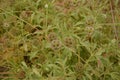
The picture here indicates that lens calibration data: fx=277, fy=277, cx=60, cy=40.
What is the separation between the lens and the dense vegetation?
191 cm

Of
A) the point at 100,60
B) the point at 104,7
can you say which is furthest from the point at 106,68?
the point at 104,7

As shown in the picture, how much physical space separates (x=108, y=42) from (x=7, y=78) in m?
0.81

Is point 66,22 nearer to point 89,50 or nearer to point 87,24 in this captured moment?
point 87,24

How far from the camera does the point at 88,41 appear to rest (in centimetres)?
203

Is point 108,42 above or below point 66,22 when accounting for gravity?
below

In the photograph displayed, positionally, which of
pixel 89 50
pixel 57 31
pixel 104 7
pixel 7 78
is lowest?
pixel 7 78

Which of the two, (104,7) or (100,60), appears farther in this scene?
(104,7)

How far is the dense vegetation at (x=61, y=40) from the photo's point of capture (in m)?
1.91

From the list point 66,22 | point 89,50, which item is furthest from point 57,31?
point 89,50

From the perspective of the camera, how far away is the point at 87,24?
2.15 m

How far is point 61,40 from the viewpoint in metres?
1.97

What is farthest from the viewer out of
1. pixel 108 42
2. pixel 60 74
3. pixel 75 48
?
pixel 108 42

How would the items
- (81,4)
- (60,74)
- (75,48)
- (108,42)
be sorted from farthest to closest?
(81,4), (108,42), (75,48), (60,74)

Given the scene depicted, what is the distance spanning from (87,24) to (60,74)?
20.1 inches
